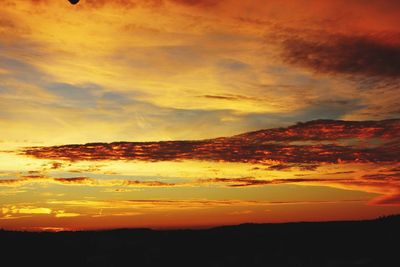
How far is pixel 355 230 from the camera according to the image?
84312mm

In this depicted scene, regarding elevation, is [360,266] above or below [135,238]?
below

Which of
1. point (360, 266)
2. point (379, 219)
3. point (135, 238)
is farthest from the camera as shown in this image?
point (135, 238)

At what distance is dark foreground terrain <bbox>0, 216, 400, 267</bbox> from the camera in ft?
240

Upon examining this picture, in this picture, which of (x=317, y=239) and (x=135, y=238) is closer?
(x=317, y=239)

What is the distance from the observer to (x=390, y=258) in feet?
203

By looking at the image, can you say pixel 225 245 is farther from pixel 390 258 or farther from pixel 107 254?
pixel 390 258

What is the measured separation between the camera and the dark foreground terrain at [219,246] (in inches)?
2874

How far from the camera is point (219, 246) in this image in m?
88.9

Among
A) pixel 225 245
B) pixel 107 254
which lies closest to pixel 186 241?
pixel 225 245

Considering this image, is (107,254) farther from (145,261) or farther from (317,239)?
(317,239)

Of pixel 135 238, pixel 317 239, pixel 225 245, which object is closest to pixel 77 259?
pixel 135 238

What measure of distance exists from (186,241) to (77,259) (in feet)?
65.1

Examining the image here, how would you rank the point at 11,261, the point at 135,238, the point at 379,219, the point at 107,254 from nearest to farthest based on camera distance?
the point at 11,261 < the point at 107,254 < the point at 379,219 < the point at 135,238

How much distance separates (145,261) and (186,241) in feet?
40.8
